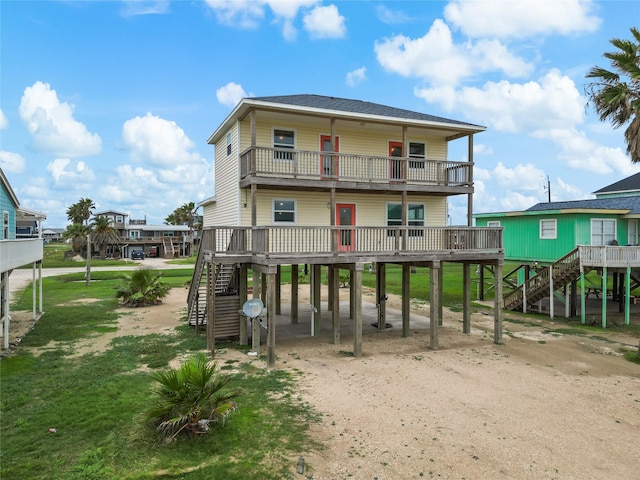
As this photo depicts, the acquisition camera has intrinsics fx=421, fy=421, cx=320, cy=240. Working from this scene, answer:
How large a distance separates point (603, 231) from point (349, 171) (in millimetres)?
16612

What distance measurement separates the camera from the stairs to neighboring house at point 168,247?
235 ft

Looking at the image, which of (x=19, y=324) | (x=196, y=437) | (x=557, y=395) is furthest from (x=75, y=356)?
(x=557, y=395)

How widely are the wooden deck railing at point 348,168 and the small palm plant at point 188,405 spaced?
8.50m

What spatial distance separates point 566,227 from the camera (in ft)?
78.5

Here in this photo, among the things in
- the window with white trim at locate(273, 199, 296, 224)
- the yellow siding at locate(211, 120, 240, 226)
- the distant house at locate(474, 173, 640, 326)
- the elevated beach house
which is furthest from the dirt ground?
the yellow siding at locate(211, 120, 240, 226)

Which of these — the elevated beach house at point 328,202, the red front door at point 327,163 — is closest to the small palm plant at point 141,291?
the elevated beach house at point 328,202

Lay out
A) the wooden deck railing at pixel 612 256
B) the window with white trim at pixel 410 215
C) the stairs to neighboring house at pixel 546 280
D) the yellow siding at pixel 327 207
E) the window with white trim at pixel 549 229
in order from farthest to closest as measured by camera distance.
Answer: the window with white trim at pixel 549 229, the stairs to neighboring house at pixel 546 280, the wooden deck railing at pixel 612 256, the window with white trim at pixel 410 215, the yellow siding at pixel 327 207

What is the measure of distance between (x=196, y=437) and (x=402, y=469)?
3.96m

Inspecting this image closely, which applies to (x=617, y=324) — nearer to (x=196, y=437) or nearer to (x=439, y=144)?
(x=439, y=144)

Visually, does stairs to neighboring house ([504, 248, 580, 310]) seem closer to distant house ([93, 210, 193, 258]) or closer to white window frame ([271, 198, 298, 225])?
white window frame ([271, 198, 298, 225])

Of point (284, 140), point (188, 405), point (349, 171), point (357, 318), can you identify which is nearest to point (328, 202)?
point (349, 171)

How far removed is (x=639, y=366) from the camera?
14.1m

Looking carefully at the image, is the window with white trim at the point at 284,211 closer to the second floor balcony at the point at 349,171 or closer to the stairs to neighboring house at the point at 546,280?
the second floor balcony at the point at 349,171

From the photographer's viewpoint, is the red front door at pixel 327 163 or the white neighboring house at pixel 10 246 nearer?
the white neighboring house at pixel 10 246
